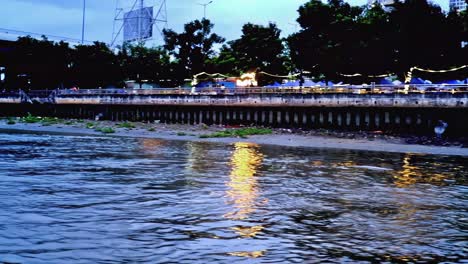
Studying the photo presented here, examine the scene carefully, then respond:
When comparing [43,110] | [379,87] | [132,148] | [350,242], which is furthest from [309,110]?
[43,110]

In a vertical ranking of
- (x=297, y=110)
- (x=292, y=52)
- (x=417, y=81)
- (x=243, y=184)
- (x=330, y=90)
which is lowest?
(x=243, y=184)

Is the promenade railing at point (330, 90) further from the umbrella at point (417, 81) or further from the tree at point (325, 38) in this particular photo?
the umbrella at point (417, 81)

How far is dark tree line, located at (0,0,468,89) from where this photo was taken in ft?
162

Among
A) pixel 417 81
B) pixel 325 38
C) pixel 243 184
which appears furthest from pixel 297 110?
pixel 243 184

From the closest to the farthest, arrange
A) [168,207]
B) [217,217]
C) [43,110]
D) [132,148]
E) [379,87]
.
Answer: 1. [217,217]
2. [168,207]
3. [132,148]
4. [379,87]
5. [43,110]

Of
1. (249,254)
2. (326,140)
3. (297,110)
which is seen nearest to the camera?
(249,254)

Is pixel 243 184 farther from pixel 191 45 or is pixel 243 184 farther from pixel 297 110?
pixel 191 45

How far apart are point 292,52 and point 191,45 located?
22851 mm

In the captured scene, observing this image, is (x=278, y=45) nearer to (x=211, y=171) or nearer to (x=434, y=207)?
(x=211, y=171)

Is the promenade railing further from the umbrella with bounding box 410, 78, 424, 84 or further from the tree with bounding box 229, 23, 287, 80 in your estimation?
the tree with bounding box 229, 23, 287, 80

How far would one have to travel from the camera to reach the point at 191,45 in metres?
75.7

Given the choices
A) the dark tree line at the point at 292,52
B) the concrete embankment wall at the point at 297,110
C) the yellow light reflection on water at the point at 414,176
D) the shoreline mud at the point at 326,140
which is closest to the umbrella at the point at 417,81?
the dark tree line at the point at 292,52

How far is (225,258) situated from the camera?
8117 millimetres

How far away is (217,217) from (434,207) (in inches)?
243
